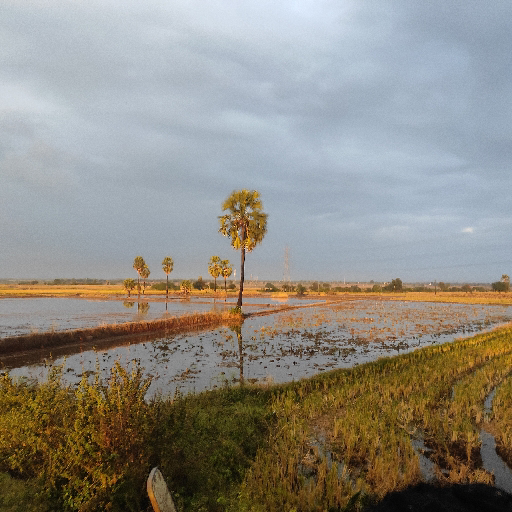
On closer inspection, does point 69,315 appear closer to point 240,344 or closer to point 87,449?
point 240,344

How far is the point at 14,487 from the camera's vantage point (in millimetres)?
4750

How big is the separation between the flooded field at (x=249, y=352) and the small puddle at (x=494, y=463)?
7303 mm

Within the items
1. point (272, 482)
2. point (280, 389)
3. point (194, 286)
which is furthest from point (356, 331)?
point (194, 286)

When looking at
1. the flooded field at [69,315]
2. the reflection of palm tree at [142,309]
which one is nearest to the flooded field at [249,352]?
the flooded field at [69,315]

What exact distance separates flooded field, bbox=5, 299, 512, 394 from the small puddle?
7303 millimetres

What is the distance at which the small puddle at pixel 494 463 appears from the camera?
251 inches

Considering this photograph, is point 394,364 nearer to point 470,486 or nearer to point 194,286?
point 470,486

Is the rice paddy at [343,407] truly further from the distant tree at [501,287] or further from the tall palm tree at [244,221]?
the distant tree at [501,287]

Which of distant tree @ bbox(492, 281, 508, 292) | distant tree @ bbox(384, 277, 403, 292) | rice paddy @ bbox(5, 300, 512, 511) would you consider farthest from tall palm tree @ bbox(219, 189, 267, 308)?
distant tree @ bbox(492, 281, 508, 292)

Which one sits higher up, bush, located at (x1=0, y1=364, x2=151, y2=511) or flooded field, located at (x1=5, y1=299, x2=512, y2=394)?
bush, located at (x1=0, y1=364, x2=151, y2=511)

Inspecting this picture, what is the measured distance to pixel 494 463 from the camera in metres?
7.12

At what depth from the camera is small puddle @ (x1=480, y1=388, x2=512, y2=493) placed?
6.37 metres

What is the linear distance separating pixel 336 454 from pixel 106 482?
4824 mm

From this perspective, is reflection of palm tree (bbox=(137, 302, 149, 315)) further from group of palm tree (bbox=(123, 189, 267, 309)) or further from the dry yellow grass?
the dry yellow grass
